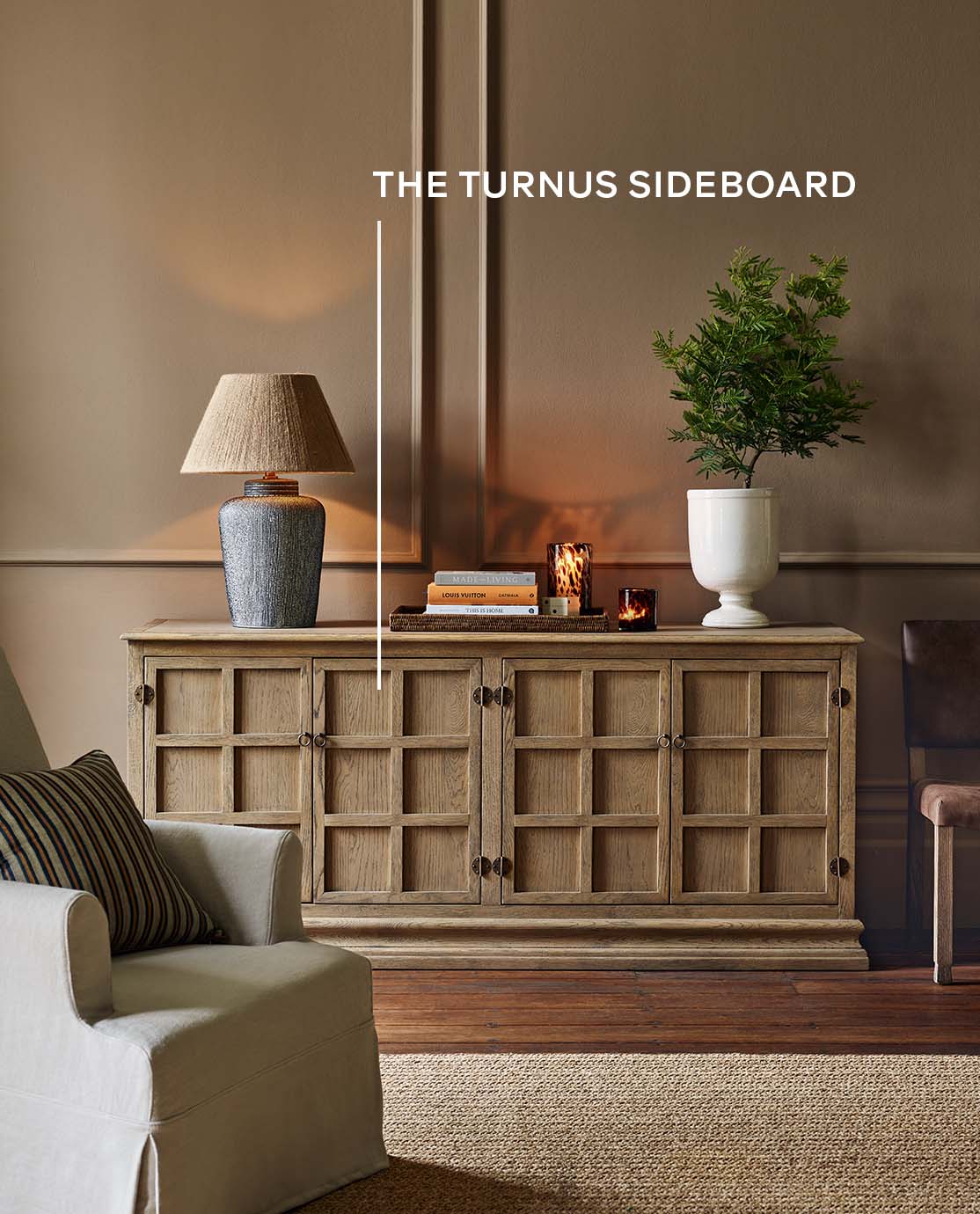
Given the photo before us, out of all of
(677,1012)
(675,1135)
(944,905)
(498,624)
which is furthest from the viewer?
(498,624)

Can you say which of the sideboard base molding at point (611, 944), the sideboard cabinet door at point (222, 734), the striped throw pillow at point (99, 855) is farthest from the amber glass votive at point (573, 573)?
the striped throw pillow at point (99, 855)

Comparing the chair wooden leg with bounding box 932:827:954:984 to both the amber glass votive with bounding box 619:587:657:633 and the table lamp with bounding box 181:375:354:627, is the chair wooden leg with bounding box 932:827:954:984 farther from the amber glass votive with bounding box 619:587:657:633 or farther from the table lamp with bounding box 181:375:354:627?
the table lamp with bounding box 181:375:354:627

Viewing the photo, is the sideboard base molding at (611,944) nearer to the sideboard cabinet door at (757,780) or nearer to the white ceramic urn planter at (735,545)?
the sideboard cabinet door at (757,780)

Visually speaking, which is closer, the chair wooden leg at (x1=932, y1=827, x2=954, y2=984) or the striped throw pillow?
the striped throw pillow

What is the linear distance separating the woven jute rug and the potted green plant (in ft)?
3.89

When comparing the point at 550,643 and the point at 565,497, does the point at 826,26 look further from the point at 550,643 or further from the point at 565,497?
the point at 550,643

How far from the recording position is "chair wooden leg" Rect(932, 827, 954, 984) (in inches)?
119

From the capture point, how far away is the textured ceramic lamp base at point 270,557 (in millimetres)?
3156

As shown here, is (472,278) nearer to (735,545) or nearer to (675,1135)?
(735,545)

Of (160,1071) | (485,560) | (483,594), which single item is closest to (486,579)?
(483,594)

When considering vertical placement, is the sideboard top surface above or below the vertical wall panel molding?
below

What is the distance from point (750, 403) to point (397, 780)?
1.27 metres

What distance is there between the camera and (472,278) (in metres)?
3.50

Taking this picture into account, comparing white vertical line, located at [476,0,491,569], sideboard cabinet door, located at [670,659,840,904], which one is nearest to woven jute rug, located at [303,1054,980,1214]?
sideboard cabinet door, located at [670,659,840,904]
